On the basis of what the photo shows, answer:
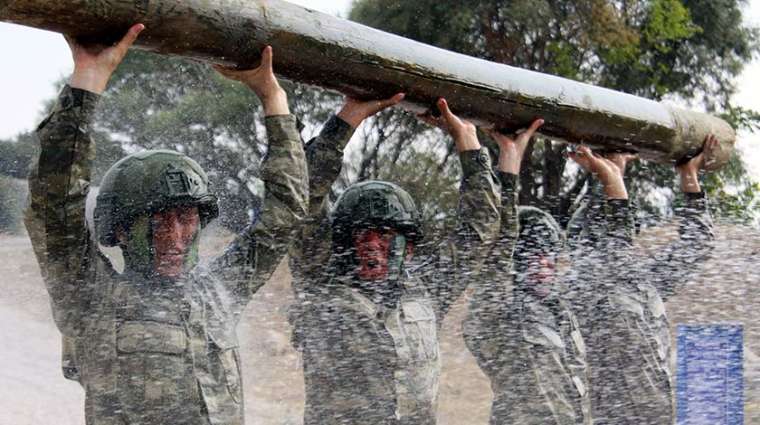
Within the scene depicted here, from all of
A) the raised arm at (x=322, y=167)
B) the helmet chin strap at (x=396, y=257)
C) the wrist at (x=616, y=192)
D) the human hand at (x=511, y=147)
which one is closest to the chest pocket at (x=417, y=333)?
the helmet chin strap at (x=396, y=257)

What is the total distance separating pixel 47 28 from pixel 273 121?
113 centimetres

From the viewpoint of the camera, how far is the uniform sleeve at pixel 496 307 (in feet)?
18.5

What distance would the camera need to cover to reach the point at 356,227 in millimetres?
5418

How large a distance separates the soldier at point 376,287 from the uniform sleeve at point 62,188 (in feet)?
4.07

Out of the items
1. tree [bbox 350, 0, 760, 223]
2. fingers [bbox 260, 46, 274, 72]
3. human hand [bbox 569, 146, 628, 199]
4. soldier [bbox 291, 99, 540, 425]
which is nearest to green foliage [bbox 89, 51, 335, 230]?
tree [bbox 350, 0, 760, 223]

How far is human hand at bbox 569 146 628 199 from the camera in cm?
625

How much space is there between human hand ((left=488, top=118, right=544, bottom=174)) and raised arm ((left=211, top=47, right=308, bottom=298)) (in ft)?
4.38

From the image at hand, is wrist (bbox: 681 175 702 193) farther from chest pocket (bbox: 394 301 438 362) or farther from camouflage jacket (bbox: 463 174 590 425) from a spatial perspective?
chest pocket (bbox: 394 301 438 362)

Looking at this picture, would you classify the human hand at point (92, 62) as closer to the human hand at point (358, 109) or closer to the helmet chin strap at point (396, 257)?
the human hand at point (358, 109)

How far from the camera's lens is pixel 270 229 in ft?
15.1

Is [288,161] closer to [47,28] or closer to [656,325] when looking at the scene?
[47,28]

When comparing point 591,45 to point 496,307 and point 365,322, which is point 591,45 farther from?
point 365,322

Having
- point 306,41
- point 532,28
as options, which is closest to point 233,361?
point 306,41

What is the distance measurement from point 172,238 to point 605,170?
271 centimetres
